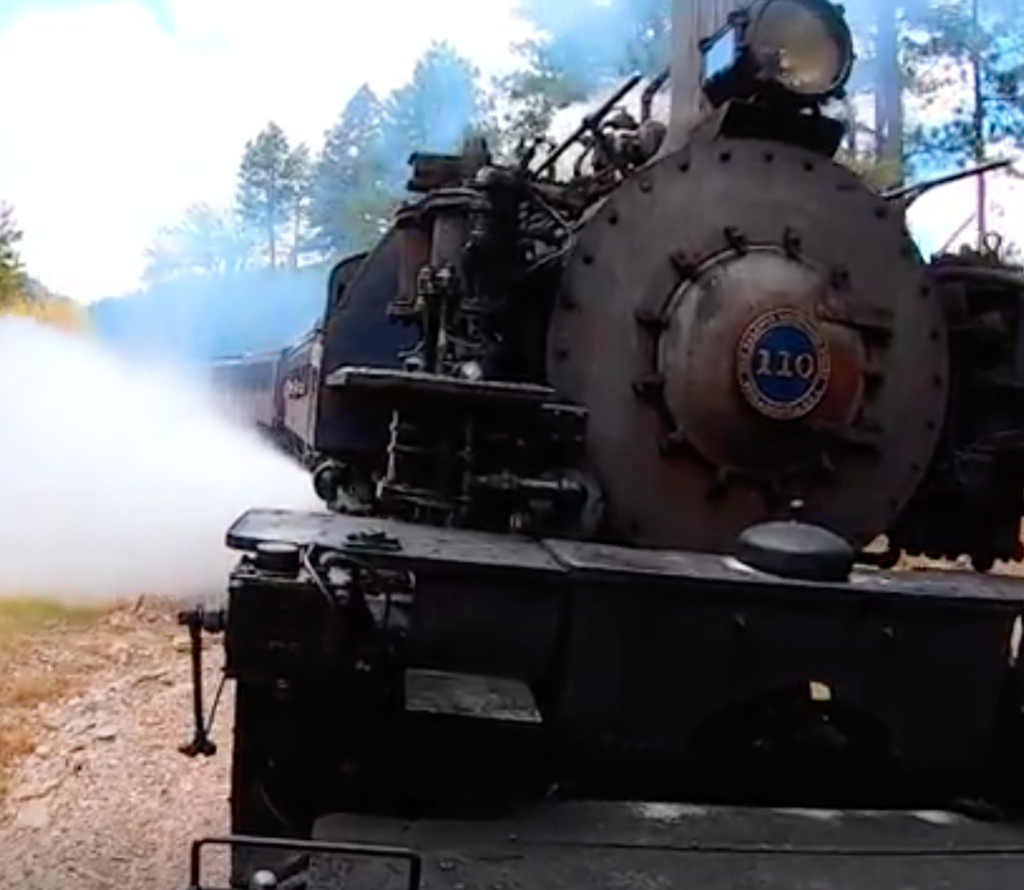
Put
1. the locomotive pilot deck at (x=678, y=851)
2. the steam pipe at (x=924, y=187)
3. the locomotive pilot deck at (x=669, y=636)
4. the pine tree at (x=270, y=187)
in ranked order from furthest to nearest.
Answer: the pine tree at (x=270, y=187)
the steam pipe at (x=924, y=187)
the locomotive pilot deck at (x=669, y=636)
the locomotive pilot deck at (x=678, y=851)

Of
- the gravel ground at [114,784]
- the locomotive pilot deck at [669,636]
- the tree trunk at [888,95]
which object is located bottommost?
the gravel ground at [114,784]

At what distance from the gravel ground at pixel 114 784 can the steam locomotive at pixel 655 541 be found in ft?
5.13

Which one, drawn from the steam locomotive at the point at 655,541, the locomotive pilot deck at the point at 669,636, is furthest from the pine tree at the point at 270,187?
the locomotive pilot deck at the point at 669,636

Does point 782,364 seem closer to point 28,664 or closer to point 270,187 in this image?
point 28,664

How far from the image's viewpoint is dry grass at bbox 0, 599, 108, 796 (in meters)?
5.91

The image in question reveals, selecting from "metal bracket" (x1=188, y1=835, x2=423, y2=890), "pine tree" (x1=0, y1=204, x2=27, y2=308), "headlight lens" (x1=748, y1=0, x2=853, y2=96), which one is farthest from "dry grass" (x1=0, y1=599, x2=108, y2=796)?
"pine tree" (x1=0, y1=204, x2=27, y2=308)

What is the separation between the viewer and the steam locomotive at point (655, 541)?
89.8 inches

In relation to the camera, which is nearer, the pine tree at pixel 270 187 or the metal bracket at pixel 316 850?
the metal bracket at pixel 316 850

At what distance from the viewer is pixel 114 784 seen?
5.36m

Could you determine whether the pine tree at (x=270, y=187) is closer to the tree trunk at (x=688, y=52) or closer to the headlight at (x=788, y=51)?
the tree trunk at (x=688, y=52)

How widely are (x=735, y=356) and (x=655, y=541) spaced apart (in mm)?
413

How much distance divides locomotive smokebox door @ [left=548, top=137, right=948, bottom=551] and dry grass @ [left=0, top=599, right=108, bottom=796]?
10.5ft

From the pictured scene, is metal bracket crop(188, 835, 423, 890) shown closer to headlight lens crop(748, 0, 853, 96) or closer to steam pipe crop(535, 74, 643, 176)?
headlight lens crop(748, 0, 853, 96)

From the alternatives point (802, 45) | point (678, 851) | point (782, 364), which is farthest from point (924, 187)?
point (678, 851)
